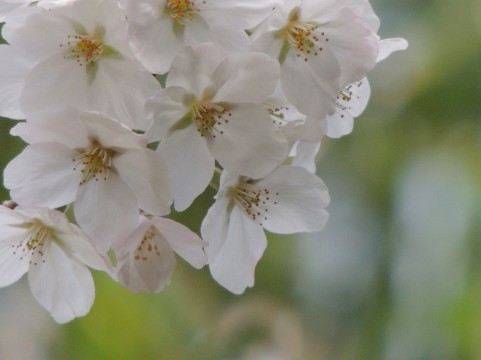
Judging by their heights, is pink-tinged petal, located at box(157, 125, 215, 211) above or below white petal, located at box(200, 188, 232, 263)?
above

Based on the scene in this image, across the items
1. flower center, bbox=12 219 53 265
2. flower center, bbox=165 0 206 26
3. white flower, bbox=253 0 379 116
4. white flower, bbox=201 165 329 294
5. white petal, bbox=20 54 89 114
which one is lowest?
flower center, bbox=12 219 53 265

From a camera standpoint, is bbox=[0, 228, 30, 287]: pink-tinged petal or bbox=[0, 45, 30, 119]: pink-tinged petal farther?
bbox=[0, 228, 30, 287]: pink-tinged petal

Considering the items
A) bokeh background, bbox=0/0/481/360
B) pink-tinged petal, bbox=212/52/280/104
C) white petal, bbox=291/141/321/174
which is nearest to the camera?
pink-tinged petal, bbox=212/52/280/104

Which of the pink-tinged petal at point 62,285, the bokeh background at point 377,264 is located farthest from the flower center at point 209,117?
the bokeh background at point 377,264

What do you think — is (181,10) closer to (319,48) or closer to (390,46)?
(319,48)

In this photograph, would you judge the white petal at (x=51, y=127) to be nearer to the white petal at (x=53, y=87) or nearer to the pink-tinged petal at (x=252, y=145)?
the white petal at (x=53, y=87)

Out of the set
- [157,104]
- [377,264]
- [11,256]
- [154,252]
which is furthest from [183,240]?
[377,264]

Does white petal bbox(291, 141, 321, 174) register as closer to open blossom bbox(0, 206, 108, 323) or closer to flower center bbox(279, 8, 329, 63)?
flower center bbox(279, 8, 329, 63)

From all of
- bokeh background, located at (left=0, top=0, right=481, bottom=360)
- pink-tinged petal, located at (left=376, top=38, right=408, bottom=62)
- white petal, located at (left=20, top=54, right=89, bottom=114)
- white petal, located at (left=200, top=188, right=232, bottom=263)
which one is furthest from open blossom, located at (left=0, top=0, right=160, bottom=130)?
bokeh background, located at (left=0, top=0, right=481, bottom=360)
